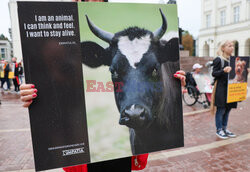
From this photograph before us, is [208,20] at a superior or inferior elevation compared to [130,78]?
superior

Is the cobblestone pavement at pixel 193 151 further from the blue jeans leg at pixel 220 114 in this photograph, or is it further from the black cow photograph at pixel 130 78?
the black cow photograph at pixel 130 78

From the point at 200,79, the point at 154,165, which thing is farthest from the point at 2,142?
the point at 200,79

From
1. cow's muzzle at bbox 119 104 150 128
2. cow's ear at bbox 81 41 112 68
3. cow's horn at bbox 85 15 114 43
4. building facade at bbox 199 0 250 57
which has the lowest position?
cow's muzzle at bbox 119 104 150 128

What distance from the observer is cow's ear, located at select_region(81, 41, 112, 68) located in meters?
1.34

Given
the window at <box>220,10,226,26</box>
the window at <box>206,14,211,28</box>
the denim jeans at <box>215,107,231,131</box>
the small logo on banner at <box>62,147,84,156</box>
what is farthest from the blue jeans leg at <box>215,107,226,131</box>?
the window at <box>206,14,211,28</box>

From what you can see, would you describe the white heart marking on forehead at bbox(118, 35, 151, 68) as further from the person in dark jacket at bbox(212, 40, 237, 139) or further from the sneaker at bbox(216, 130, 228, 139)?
the sneaker at bbox(216, 130, 228, 139)

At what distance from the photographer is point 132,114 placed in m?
1.46

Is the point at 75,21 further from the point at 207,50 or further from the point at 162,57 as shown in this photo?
the point at 207,50

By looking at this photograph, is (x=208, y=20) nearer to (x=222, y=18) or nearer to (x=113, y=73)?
(x=222, y=18)

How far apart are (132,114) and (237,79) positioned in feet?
12.8

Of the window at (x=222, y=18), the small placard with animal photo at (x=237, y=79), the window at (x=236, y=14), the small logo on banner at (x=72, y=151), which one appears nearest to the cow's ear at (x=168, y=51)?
A: the small logo on banner at (x=72, y=151)

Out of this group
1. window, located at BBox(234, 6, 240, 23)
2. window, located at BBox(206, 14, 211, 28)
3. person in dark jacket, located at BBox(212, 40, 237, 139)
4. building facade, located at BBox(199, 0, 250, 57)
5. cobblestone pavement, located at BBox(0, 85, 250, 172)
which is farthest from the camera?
window, located at BBox(206, 14, 211, 28)

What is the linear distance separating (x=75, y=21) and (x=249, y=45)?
40345 mm

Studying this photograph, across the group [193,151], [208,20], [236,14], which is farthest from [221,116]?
[208,20]
